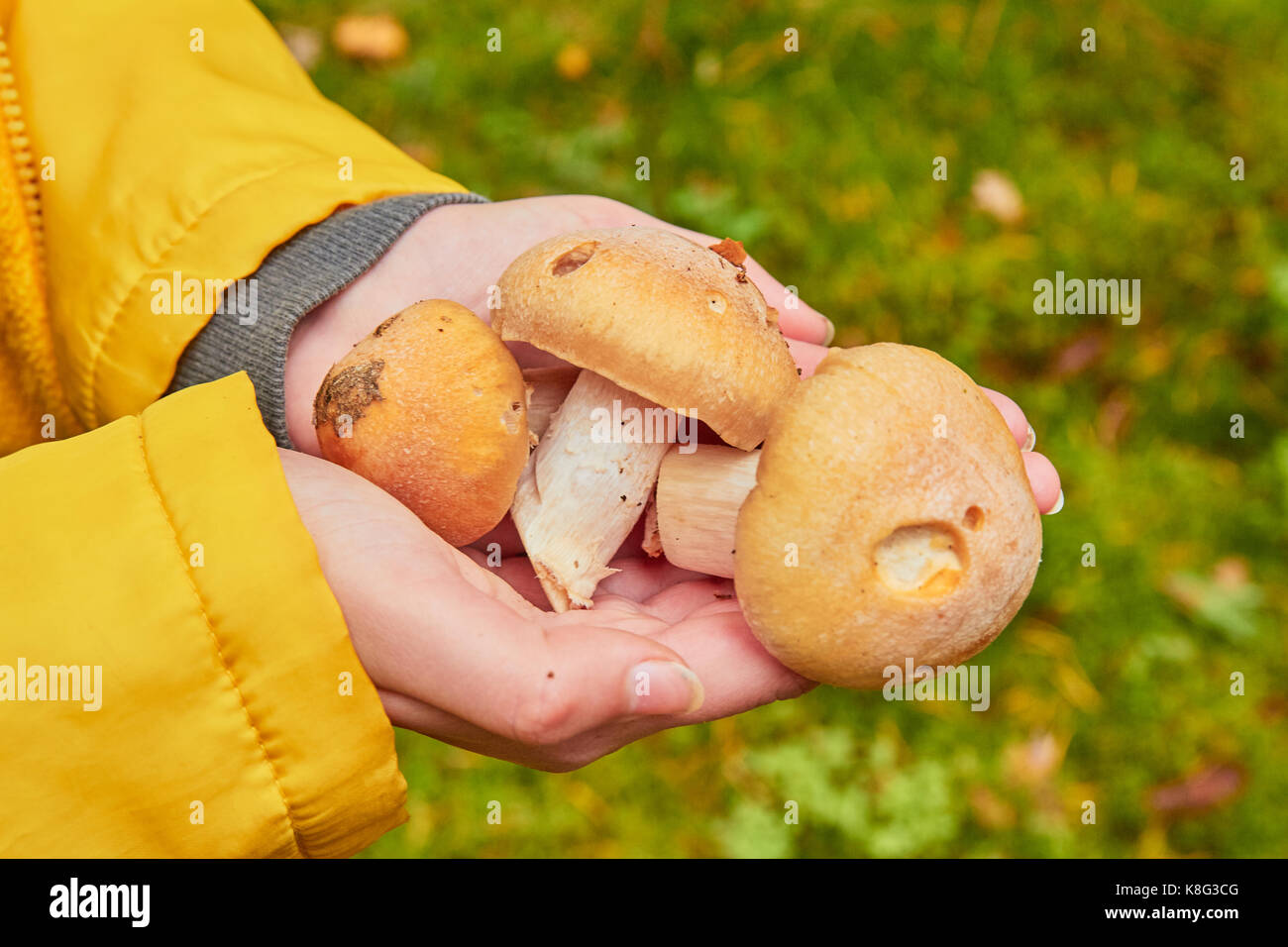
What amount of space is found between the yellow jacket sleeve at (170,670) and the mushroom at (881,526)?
0.85 m

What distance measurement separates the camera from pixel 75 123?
8.65 ft

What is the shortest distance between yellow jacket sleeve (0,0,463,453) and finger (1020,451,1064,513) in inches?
71.5

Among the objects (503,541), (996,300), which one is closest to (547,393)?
(503,541)

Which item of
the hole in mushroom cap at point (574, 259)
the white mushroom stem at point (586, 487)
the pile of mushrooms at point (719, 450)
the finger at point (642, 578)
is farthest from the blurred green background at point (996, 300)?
the hole in mushroom cap at point (574, 259)

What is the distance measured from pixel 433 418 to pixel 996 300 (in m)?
2.53

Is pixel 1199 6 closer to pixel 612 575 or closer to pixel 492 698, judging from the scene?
pixel 612 575

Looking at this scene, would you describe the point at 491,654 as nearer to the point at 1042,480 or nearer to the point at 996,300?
the point at 1042,480

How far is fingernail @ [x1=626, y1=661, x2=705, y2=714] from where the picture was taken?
77.1 inches

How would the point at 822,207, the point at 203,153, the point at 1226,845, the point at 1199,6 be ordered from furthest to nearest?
the point at 1199,6 → the point at 822,207 → the point at 1226,845 → the point at 203,153

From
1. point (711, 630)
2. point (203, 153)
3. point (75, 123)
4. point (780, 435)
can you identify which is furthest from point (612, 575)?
point (75, 123)

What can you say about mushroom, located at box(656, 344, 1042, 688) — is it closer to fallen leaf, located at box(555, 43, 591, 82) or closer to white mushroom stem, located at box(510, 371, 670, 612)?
white mushroom stem, located at box(510, 371, 670, 612)

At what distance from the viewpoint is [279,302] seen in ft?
8.48

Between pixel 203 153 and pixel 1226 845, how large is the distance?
3.53 m

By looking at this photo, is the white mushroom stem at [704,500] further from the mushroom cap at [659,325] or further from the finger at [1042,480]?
the finger at [1042,480]
